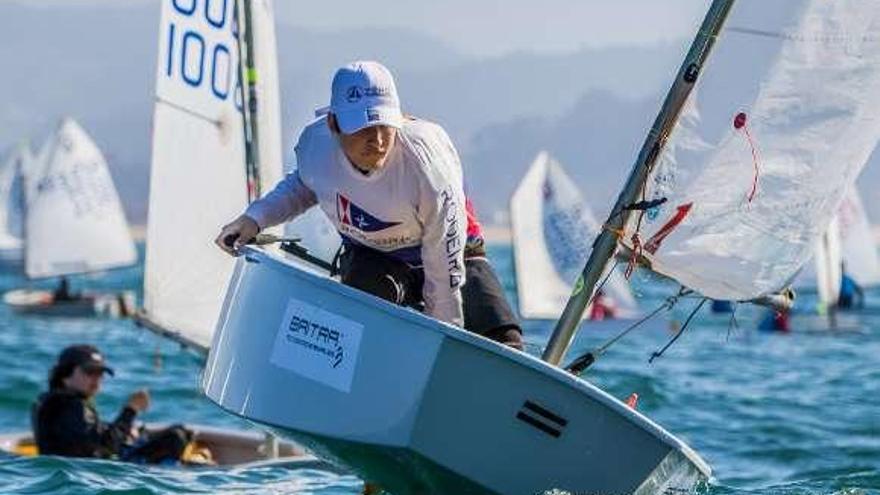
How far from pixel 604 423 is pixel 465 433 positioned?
38 centimetres

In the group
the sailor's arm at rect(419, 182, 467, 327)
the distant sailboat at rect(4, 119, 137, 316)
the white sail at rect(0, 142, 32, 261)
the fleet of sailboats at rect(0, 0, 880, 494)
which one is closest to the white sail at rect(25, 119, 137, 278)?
the distant sailboat at rect(4, 119, 137, 316)

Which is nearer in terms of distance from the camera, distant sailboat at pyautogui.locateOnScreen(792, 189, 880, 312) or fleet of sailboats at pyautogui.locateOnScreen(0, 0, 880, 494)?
fleet of sailboats at pyautogui.locateOnScreen(0, 0, 880, 494)

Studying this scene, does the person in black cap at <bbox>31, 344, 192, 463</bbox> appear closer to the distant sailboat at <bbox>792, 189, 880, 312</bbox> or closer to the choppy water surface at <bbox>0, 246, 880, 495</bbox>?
the choppy water surface at <bbox>0, 246, 880, 495</bbox>

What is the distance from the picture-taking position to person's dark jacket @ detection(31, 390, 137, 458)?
10375 millimetres

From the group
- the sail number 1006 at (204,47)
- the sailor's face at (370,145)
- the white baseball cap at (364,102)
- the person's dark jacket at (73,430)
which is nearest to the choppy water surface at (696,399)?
the person's dark jacket at (73,430)

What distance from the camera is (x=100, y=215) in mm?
33500

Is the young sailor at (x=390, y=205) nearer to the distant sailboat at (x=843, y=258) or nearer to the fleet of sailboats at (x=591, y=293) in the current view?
the fleet of sailboats at (x=591, y=293)

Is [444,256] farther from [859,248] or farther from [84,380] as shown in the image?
[859,248]

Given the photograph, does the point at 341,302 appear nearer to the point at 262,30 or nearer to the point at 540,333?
the point at 262,30

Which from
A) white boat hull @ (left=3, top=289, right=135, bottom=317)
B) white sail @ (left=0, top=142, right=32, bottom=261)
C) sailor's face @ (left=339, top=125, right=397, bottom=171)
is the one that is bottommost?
white boat hull @ (left=3, top=289, right=135, bottom=317)

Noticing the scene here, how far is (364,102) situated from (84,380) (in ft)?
13.2

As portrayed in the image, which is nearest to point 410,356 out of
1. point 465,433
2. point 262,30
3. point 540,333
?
point 465,433

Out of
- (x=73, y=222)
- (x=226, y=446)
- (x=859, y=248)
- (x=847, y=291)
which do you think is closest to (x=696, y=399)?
(x=226, y=446)

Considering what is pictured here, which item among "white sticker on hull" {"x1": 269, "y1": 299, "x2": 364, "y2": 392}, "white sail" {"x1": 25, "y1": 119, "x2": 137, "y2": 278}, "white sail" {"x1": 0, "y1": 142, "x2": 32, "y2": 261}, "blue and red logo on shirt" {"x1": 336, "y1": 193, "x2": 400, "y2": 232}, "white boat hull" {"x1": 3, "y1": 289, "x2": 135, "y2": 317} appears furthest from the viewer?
"white sail" {"x1": 0, "y1": 142, "x2": 32, "y2": 261}
